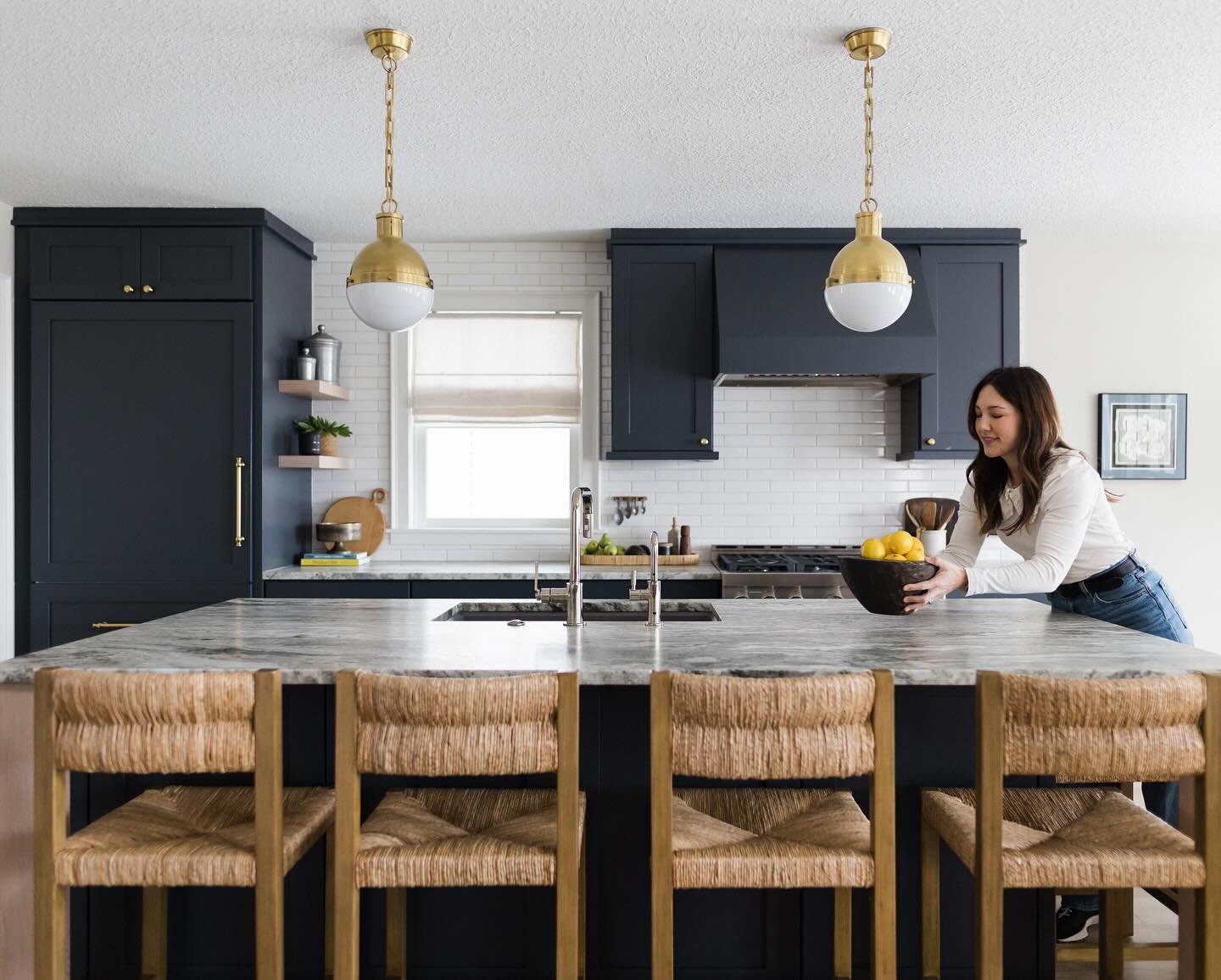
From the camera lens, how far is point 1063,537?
2.60 meters

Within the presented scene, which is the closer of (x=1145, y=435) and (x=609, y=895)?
(x=609, y=895)

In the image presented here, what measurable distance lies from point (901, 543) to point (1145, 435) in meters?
3.24

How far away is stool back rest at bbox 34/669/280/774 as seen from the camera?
1791 millimetres

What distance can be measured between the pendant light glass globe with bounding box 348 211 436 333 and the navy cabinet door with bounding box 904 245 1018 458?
294cm

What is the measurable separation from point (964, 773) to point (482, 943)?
1.26 m

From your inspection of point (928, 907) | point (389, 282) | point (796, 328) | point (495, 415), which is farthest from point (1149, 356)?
point (389, 282)

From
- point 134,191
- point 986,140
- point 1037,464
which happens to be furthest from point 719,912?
point 134,191

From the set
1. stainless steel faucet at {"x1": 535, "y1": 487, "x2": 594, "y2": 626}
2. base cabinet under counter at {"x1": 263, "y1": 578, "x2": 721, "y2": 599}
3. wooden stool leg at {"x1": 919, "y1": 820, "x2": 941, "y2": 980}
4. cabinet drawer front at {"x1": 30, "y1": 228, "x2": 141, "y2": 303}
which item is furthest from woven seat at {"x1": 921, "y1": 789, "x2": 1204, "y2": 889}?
cabinet drawer front at {"x1": 30, "y1": 228, "x2": 141, "y2": 303}

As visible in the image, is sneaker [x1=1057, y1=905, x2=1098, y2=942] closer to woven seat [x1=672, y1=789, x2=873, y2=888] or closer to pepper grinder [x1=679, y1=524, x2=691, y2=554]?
woven seat [x1=672, y1=789, x2=873, y2=888]

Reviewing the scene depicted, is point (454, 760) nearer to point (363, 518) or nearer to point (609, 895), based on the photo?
point (609, 895)

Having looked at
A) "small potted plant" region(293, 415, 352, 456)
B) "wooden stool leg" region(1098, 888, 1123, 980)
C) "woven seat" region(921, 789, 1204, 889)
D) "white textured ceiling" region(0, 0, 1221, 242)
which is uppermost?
"white textured ceiling" region(0, 0, 1221, 242)

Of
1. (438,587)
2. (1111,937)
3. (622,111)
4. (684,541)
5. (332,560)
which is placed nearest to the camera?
(1111,937)

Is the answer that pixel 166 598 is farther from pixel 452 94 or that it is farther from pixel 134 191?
pixel 452 94

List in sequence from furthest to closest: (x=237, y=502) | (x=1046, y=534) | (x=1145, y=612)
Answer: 1. (x=237, y=502)
2. (x=1145, y=612)
3. (x=1046, y=534)
